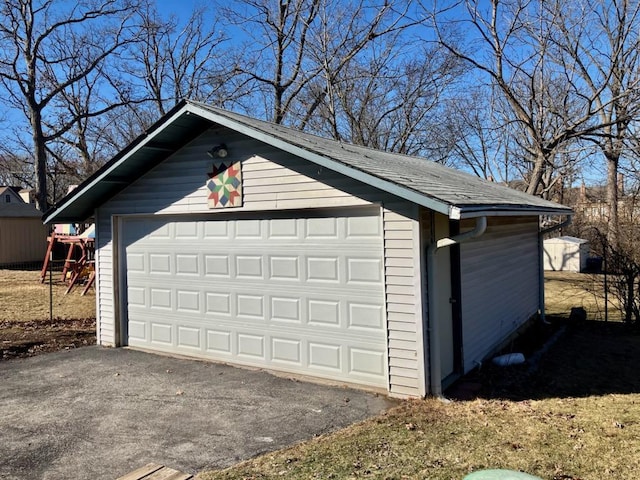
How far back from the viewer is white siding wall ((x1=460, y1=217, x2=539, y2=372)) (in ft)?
23.6

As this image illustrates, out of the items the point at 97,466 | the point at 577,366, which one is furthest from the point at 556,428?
the point at 97,466

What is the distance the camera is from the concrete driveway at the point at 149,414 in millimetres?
4621

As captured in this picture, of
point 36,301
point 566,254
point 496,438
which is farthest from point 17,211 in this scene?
point 496,438

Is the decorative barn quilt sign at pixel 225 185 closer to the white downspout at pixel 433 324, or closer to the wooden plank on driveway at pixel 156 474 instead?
the white downspout at pixel 433 324

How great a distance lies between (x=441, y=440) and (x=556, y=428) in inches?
49.7

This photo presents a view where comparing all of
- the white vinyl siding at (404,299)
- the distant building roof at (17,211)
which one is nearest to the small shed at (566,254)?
the white vinyl siding at (404,299)

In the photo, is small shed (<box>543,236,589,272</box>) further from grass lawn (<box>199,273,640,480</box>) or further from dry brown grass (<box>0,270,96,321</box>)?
dry brown grass (<box>0,270,96,321</box>)

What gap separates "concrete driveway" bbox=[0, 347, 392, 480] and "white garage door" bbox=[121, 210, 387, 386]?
1.32 feet

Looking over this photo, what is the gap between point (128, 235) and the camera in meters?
8.89

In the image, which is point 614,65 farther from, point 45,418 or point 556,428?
point 45,418

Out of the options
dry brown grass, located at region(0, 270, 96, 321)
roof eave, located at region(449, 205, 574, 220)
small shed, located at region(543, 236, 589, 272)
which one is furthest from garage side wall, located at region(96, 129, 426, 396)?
small shed, located at region(543, 236, 589, 272)

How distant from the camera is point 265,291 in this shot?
7434 mm

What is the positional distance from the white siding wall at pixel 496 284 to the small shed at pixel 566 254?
14.3 m

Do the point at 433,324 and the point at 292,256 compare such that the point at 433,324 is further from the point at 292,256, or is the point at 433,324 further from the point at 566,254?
the point at 566,254
